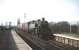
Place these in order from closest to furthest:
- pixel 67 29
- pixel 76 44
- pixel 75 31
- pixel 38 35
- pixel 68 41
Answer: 1. pixel 76 44
2. pixel 68 41
3. pixel 38 35
4. pixel 75 31
5. pixel 67 29

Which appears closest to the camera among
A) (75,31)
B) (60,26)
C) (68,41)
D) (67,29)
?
(68,41)

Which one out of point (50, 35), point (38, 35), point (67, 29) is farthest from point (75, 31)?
point (38, 35)

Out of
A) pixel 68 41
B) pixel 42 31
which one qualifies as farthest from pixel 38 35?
pixel 68 41

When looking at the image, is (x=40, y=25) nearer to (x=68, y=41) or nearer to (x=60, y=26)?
(x=68, y=41)

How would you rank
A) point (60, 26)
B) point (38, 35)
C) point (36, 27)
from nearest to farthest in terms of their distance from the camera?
point (38, 35), point (36, 27), point (60, 26)

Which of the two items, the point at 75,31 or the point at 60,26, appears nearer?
the point at 75,31

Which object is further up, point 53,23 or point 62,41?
point 53,23

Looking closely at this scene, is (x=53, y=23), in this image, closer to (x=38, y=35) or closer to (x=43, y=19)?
(x=43, y=19)

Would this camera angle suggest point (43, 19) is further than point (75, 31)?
No

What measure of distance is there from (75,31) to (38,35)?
9.19 meters

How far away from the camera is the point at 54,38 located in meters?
28.9

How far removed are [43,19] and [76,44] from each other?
1200 centimetres

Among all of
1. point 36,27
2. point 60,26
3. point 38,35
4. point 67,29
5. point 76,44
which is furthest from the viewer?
point 60,26

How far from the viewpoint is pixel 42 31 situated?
93.0ft
